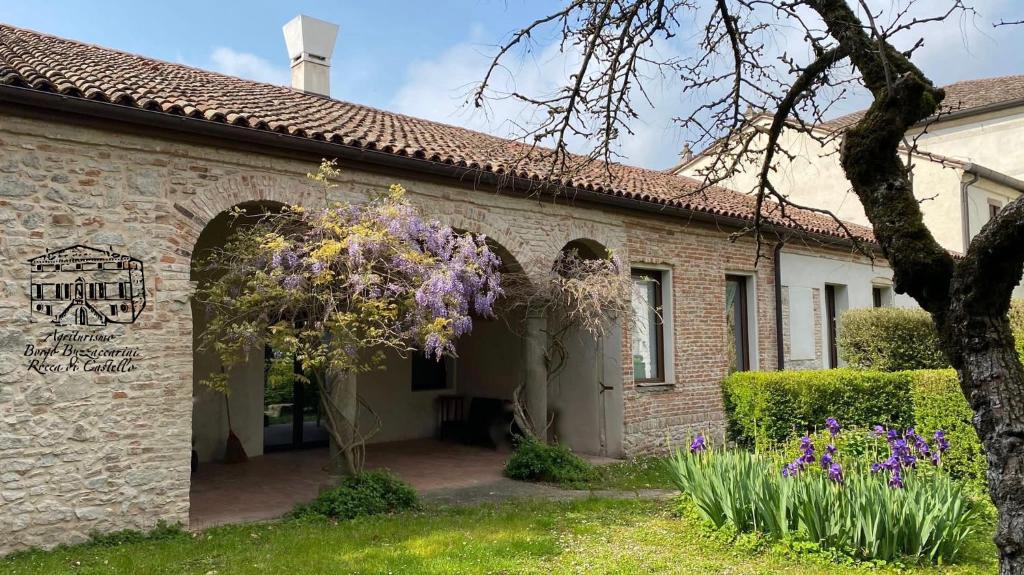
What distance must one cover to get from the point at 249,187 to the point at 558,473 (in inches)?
183

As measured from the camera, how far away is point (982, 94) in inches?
807

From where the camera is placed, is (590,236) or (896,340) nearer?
(590,236)

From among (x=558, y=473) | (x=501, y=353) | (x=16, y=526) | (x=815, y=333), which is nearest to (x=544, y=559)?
(x=558, y=473)

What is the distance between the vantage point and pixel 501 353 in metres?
11.9

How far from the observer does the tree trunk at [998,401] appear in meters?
2.90

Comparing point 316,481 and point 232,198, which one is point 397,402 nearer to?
point 316,481

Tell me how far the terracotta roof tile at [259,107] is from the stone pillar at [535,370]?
73.1 inches

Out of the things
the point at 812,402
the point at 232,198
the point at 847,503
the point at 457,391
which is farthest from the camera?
the point at 457,391

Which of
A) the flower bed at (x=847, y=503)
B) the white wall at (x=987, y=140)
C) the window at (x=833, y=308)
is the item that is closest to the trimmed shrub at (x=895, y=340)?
the window at (x=833, y=308)

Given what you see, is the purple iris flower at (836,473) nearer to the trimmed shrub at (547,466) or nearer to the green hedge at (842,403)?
the green hedge at (842,403)

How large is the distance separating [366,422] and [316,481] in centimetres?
279

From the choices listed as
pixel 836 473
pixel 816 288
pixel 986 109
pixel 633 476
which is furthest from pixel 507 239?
pixel 986 109

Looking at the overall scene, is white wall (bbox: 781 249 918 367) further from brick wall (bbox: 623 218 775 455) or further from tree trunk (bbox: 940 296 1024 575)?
tree trunk (bbox: 940 296 1024 575)

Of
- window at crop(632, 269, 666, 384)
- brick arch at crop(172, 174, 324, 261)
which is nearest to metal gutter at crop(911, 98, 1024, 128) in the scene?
window at crop(632, 269, 666, 384)
